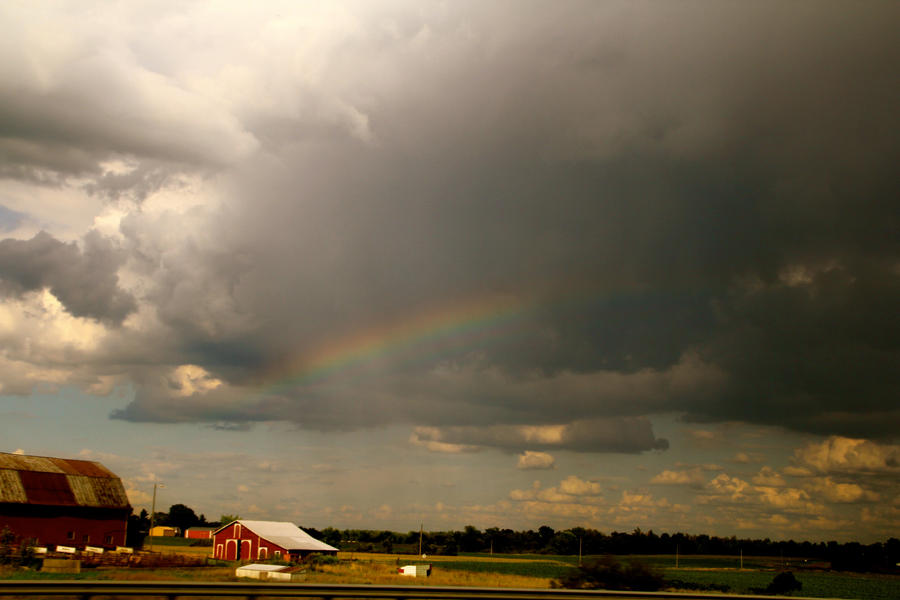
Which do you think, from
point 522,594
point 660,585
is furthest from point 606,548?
point 522,594

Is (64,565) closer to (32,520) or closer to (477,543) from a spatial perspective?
(32,520)

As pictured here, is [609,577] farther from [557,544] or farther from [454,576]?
[557,544]

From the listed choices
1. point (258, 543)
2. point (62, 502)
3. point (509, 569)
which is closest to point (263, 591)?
point (258, 543)

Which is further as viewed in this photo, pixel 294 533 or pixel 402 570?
pixel 294 533

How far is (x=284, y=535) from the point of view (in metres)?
70.4

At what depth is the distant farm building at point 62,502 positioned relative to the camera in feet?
208

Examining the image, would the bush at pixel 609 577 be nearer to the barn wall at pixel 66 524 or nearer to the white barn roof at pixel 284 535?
the white barn roof at pixel 284 535

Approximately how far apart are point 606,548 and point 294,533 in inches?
3226

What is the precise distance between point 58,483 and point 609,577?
5461cm

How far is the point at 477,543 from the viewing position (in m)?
134

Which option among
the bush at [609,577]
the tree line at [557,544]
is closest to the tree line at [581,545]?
the tree line at [557,544]

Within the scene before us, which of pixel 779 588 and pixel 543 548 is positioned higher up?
pixel 779 588

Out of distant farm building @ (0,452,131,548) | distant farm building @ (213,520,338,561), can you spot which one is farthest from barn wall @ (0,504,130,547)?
distant farm building @ (213,520,338,561)

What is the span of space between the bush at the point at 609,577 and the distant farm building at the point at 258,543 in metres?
35.2
